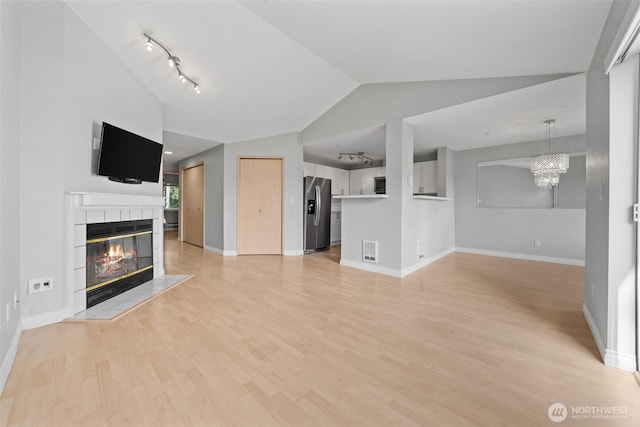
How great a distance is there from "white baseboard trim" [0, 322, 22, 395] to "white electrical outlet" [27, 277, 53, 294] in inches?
9.6

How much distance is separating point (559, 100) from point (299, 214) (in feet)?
13.4

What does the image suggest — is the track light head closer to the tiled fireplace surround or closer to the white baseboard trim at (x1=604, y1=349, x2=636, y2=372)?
the tiled fireplace surround

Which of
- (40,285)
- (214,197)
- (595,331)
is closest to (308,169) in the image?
(214,197)

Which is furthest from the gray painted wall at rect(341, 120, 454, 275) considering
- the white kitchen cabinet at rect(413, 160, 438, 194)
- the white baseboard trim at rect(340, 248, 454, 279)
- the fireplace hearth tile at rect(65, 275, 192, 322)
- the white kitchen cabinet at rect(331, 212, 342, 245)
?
the fireplace hearth tile at rect(65, 275, 192, 322)

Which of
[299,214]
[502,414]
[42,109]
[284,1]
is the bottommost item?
[502,414]

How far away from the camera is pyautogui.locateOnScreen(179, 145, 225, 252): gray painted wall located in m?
5.33

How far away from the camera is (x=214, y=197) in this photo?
558 centimetres

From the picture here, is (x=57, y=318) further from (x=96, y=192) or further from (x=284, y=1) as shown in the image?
(x=284, y=1)

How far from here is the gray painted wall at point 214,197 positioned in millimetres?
5328

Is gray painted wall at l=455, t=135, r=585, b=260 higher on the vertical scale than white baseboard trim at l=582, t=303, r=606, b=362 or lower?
higher

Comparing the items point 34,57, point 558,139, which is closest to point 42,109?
point 34,57

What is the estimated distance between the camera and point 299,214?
518cm

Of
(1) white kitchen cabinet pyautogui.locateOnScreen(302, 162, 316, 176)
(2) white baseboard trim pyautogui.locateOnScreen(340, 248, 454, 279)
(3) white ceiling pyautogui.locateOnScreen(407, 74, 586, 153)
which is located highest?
(3) white ceiling pyautogui.locateOnScreen(407, 74, 586, 153)

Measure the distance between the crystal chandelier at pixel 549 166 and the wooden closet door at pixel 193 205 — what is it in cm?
641
